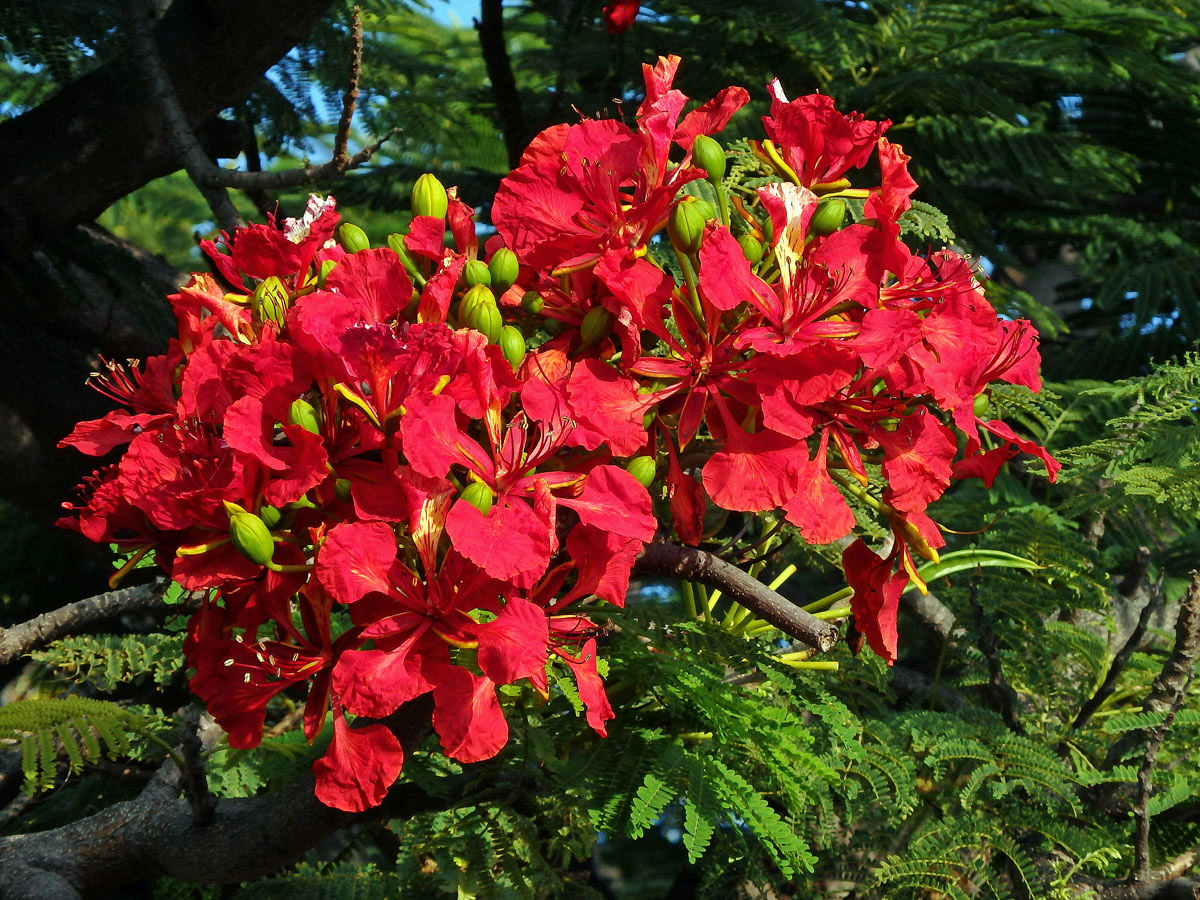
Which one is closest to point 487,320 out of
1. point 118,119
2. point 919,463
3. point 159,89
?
point 919,463

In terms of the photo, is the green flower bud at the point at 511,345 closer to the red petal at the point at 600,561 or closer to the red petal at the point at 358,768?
the red petal at the point at 600,561

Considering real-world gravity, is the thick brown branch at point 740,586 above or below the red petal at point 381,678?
below

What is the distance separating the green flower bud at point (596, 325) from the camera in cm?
126

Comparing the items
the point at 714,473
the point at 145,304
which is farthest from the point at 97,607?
the point at 145,304

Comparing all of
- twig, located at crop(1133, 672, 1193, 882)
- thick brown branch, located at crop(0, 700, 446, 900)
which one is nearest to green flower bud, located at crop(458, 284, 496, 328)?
thick brown branch, located at crop(0, 700, 446, 900)

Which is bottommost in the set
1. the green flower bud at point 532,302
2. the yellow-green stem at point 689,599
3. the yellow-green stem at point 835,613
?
the yellow-green stem at point 835,613

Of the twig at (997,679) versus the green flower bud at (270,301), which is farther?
the twig at (997,679)

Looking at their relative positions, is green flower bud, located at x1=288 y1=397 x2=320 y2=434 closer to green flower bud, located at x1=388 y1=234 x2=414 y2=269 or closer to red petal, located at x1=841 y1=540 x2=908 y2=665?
green flower bud, located at x1=388 y1=234 x2=414 y2=269

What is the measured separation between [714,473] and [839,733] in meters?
0.65

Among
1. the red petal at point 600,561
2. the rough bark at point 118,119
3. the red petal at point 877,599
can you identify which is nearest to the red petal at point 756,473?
the red petal at point 600,561

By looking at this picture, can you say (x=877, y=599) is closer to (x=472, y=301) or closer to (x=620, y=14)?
(x=472, y=301)

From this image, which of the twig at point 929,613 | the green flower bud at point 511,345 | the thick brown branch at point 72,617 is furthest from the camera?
the twig at point 929,613

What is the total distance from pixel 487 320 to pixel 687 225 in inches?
9.9

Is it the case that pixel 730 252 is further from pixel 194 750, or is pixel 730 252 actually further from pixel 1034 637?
pixel 1034 637
